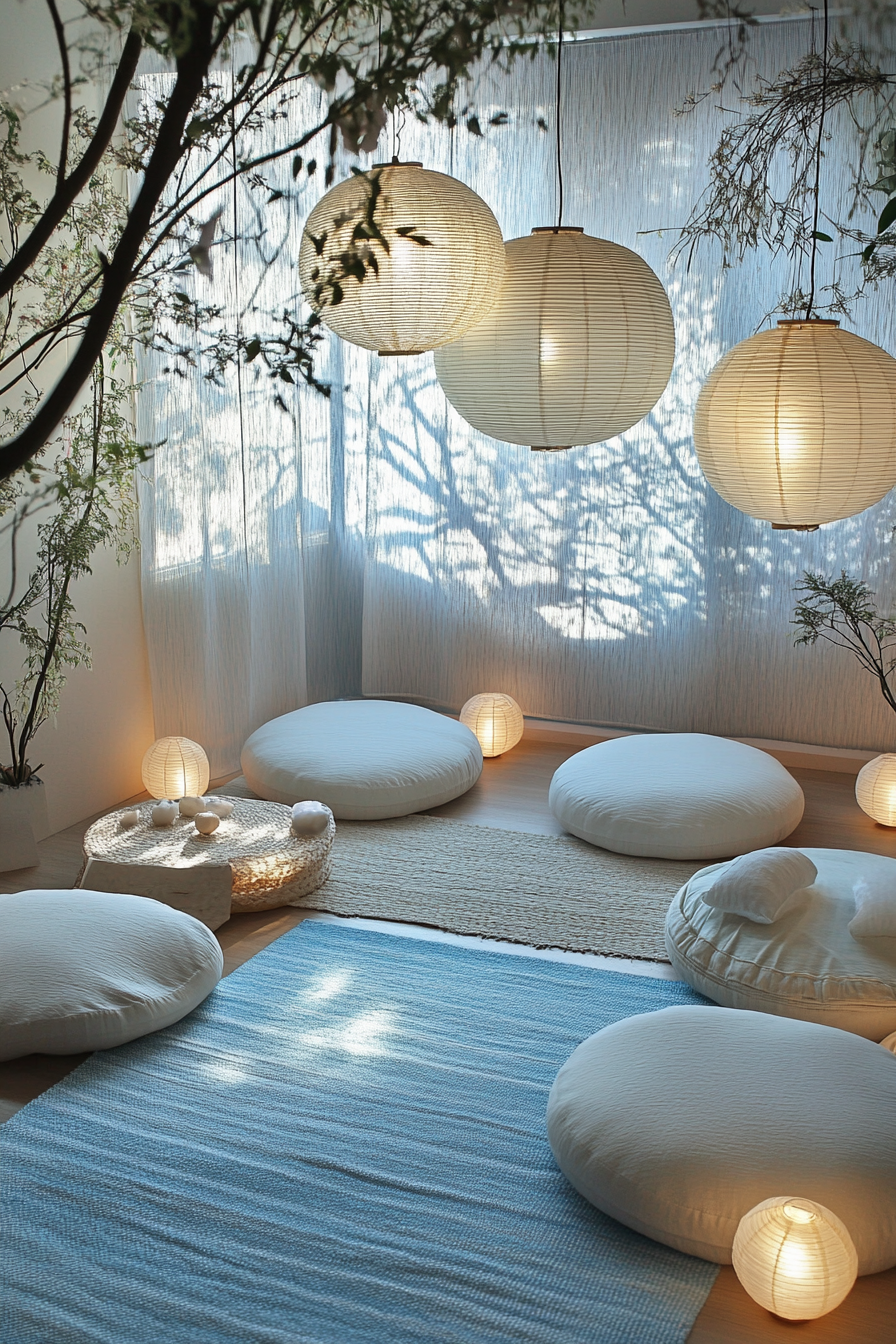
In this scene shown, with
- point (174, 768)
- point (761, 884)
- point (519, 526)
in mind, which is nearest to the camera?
point (761, 884)

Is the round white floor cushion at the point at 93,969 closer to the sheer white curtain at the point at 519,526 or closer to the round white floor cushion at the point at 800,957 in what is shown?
the round white floor cushion at the point at 800,957

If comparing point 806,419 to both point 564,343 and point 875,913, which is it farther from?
point 875,913

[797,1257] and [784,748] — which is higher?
[784,748]

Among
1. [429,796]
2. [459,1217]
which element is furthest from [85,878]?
[459,1217]

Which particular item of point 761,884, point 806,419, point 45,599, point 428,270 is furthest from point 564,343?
point 45,599

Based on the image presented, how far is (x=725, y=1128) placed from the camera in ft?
6.55

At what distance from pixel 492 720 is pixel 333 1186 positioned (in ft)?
8.36

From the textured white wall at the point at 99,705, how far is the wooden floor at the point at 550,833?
0.49ft

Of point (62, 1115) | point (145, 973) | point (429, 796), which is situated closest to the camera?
point (62, 1115)

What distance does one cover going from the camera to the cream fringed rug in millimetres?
3143

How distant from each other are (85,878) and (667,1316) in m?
1.90

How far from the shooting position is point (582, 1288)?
191cm

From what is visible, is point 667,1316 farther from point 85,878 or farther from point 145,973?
point 85,878

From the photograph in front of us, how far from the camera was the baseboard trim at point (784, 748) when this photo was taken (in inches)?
174
